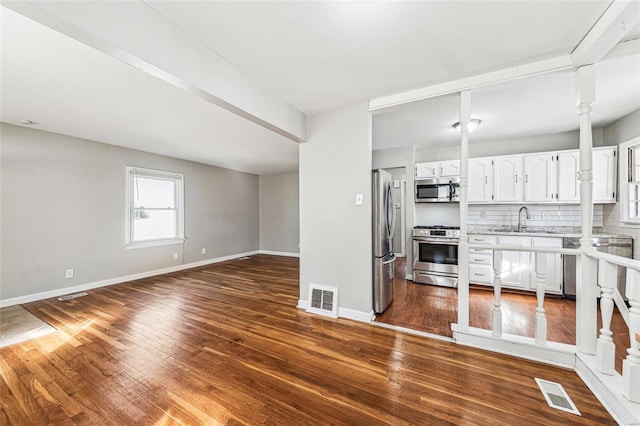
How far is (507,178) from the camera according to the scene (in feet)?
13.6

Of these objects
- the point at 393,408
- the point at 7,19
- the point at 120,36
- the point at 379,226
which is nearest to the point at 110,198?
the point at 7,19

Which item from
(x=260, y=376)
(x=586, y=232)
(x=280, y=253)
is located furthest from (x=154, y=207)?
(x=586, y=232)

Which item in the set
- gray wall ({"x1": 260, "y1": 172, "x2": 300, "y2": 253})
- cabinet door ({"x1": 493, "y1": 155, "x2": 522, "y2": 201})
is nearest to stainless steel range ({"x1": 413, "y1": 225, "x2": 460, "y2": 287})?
cabinet door ({"x1": 493, "y1": 155, "x2": 522, "y2": 201})

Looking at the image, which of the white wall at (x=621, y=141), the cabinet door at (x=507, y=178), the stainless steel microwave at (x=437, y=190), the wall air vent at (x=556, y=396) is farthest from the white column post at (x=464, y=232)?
the white wall at (x=621, y=141)

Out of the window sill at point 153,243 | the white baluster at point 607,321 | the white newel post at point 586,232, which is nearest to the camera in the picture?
the white baluster at point 607,321

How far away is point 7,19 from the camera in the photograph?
1621 mm

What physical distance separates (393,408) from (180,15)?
9.46 ft

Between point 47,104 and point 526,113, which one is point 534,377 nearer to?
point 526,113

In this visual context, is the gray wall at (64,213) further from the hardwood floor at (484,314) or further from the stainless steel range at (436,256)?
the stainless steel range at (436,256)

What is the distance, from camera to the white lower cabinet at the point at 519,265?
3637mm

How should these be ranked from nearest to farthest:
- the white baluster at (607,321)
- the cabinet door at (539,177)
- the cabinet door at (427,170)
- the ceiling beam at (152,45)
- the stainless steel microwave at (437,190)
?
the ceiling beam at (152,45)
the white baluster at (607,321)
the cabinet door at (539,177)
the stainless steel microwave at (437,190)
the cabinet door at (427,170)

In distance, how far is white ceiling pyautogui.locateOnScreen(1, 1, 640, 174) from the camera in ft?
5.27

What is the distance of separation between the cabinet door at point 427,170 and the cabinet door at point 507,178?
91 cm

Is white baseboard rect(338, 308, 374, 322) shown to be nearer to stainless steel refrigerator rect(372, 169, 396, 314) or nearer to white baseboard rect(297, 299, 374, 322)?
Result: white baseboard rect(297, 299, 374, 322)
